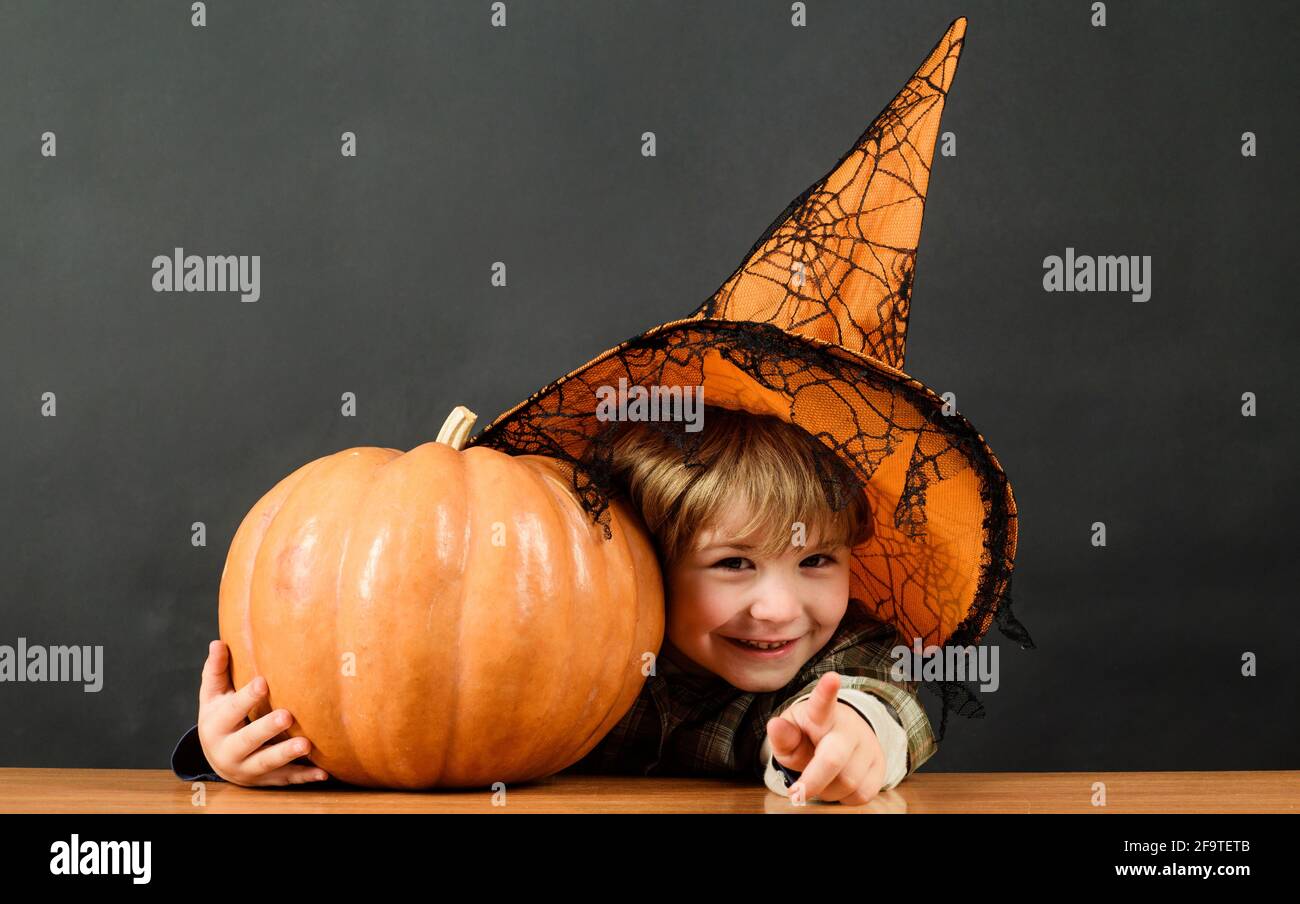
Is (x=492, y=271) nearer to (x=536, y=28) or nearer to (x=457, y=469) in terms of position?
(x=536, y=28)

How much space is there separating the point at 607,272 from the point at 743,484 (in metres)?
1.05

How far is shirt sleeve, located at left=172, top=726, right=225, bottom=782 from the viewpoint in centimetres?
146

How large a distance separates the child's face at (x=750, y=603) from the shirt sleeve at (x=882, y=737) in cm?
7

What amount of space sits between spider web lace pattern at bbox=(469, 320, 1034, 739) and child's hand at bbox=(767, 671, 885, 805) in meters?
0.22

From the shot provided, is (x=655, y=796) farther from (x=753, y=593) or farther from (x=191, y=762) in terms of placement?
(x=191, y=762)

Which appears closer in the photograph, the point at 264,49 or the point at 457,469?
the point at 457,469

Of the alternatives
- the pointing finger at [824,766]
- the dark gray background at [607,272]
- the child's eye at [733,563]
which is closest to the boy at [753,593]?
the child's eye at [733,563]

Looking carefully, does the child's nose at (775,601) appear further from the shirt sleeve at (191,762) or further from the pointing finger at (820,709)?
the shirt sleeve at (191,762)

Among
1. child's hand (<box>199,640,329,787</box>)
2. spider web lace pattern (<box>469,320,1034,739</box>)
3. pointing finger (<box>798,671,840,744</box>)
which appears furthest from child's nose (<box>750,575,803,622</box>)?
child's hand (<box>199,640,329,787</box>)

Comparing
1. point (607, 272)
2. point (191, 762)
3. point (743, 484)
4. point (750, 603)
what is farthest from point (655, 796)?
point (607, 272)
